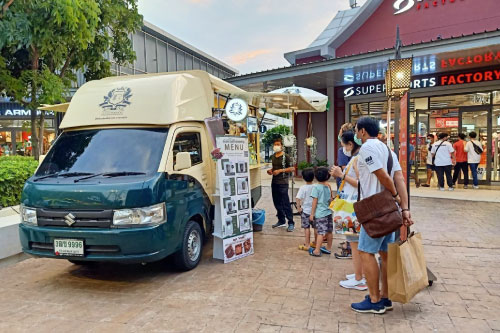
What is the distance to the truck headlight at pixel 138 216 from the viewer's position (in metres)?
4.03

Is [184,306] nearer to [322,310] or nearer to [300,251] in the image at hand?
[322,310]

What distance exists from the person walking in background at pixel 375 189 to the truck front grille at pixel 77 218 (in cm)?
264

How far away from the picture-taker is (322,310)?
3691mm

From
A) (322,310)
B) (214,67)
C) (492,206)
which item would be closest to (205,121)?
(322,310)

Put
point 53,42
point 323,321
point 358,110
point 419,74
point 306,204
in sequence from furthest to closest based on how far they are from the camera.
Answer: point 358,110
point 419,74
point 53,42
point 306,204
point 323,321

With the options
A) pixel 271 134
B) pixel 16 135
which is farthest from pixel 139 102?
pixel 271 134

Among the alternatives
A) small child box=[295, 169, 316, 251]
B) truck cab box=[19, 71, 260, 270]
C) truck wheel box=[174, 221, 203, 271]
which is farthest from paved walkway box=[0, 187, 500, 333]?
truck cab box=[19, 71, 260, 270]

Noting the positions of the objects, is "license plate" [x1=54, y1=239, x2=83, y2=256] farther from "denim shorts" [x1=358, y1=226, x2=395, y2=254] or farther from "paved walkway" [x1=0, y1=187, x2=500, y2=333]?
"denim shorts" [x1=358, y1=226, x2=395, y2=254]

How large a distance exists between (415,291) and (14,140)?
75.8 feet

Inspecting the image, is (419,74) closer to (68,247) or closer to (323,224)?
(323,224)

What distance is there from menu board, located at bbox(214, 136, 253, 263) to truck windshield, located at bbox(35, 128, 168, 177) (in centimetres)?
93

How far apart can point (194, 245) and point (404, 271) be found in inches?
107

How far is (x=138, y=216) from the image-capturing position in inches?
161

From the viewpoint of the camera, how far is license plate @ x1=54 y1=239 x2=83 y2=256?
4059 mm
